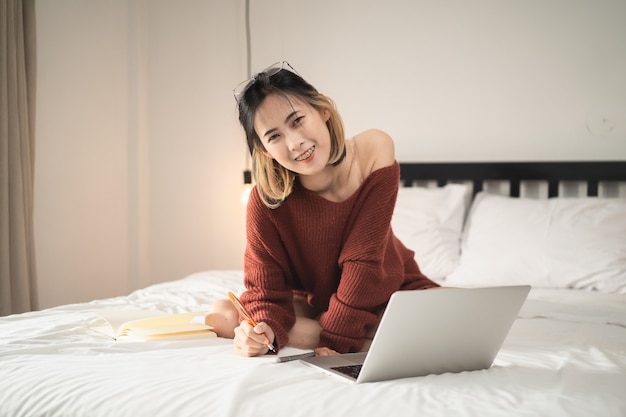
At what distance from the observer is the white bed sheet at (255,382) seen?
954 millimetres

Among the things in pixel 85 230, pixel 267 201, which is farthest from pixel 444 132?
pixel 85 230

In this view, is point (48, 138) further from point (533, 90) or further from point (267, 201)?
point (533, 90)

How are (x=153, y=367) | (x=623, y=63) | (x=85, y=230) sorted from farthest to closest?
(x=85, y=230) → (x=623, y=63) → (x=153, y=367)

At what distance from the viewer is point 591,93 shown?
8.43 feet

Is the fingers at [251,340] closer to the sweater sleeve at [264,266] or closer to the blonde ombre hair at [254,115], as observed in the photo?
the sweater sleeve at [264,266]

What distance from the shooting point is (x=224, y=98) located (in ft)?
11.3

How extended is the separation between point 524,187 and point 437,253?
50 centimetres

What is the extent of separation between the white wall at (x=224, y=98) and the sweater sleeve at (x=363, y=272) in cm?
140

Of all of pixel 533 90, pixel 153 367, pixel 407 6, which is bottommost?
pixel 153 367

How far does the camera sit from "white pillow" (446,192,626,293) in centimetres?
216

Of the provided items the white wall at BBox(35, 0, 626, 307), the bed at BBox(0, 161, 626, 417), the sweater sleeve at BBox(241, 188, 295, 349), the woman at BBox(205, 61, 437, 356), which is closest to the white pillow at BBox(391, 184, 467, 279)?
the bed at BBox(0, 161, 626, 417)

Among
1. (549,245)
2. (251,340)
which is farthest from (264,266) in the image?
(549,245)

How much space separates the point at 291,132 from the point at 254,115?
0.30 ft

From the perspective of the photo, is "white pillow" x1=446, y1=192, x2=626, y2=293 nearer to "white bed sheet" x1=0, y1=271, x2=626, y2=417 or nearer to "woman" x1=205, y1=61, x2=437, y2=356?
"white bed sheet" x1=0, y1=271, x2=626, y2=417
